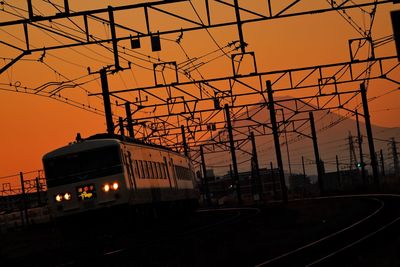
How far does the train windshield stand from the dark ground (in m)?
1.31

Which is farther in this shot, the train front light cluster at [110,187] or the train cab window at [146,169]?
the train cab window at [146,169]

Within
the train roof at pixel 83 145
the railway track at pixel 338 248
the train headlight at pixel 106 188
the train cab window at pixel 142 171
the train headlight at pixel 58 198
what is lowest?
the railway track at pixel 338 248

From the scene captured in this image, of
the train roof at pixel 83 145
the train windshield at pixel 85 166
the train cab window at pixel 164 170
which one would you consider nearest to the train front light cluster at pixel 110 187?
the train windshield at pixel 85 166

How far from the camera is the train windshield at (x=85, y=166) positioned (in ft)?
88.0

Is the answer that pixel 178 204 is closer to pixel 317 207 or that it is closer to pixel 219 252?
pixel 317 207

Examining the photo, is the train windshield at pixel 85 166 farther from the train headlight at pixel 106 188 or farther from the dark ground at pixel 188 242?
the dark ground at pixel 188 242

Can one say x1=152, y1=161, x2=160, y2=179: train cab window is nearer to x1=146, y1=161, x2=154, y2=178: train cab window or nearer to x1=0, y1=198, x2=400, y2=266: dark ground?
x1=146, y1=161, x2=154, y2=178: train cab window

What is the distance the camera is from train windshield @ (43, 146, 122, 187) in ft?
88.0

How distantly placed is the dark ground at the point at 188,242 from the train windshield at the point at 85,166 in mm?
1307

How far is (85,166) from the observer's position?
26.9m

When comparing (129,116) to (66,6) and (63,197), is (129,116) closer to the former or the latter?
(63,197)

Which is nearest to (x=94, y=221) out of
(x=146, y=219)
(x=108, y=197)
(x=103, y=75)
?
(x=108, y=197)

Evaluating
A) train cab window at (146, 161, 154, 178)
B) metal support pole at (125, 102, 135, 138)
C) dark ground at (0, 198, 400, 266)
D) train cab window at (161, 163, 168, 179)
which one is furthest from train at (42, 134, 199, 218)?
metal support pole at (125, 102, 135, 138)

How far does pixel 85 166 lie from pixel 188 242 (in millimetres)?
5305
